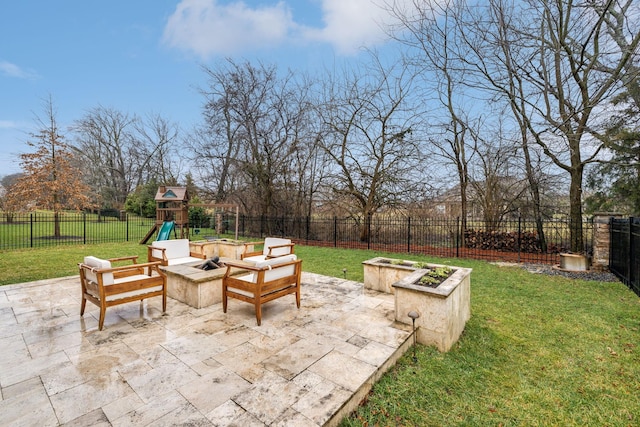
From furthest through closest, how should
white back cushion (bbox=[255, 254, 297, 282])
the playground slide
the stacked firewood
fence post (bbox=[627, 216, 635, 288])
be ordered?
the stacked firewood → the playground slide → fence post (bbox=[627, 216, 635, 288]) → white back cushion (bbox=[255, 254, 297, 282])

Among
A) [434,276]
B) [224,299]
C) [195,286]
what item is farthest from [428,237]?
[195,286]

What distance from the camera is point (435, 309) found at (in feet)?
9.39

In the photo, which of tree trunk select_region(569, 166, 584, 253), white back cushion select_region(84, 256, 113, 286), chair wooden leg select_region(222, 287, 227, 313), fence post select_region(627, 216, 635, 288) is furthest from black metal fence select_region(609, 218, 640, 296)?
white back cushion select_region(84, 256, 113, 286)

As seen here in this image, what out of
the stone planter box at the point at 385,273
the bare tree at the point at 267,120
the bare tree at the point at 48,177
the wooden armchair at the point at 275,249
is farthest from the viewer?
the bare tree at the point at 267,120

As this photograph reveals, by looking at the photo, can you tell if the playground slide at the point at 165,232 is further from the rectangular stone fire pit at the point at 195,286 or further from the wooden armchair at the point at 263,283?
the wooden armchair at the point at 263,283

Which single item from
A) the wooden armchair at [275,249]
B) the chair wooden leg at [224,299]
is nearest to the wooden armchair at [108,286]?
the chair wooden leg at [224,299]

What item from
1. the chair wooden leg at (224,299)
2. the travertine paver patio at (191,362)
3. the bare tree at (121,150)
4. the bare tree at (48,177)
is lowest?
the travertine paver patio at (191,362)

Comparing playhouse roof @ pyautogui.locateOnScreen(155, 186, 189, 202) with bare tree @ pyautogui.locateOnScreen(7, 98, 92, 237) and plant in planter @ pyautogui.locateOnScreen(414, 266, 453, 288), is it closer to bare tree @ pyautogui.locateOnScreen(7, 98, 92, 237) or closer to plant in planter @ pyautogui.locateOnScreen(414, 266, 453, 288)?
bare tree @ pyautogui.locateOnScreen(7, 98, 92, 237)

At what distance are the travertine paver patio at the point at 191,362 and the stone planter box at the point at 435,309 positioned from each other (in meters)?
0.21

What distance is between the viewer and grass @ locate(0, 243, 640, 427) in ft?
6.49

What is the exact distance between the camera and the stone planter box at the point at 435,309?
282 centimetres

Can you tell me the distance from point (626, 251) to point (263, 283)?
732 centimetres

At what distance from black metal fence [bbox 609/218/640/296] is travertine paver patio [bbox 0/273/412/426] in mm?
4951

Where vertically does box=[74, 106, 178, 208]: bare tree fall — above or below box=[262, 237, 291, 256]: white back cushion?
above
